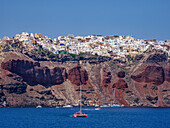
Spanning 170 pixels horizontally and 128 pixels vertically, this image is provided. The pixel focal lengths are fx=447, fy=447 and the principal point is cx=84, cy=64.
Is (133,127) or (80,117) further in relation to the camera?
(80,117)

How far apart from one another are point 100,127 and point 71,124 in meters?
11.3

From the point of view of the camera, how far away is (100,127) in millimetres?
125062

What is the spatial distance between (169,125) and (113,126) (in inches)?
790

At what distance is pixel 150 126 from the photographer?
→ 13312 centimetres

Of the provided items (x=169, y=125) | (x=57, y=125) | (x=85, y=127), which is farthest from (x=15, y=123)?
(x=169, y=125)

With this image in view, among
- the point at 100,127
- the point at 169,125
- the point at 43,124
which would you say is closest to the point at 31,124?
the point at 43,124

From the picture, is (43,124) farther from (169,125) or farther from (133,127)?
(169,125)

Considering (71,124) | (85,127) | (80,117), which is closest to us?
(85,127)

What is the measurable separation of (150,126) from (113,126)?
39.3ft

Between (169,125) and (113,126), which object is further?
(169,125)

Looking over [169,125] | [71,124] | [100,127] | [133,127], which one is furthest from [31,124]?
[169,125]

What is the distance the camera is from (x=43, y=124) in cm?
13150

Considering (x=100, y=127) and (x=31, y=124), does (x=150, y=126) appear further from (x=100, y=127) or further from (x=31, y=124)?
(x=31, y=124)

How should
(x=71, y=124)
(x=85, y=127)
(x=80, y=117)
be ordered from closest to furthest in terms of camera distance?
(x=85, y=127), (x=71, y=124), (x=80, y=117)
